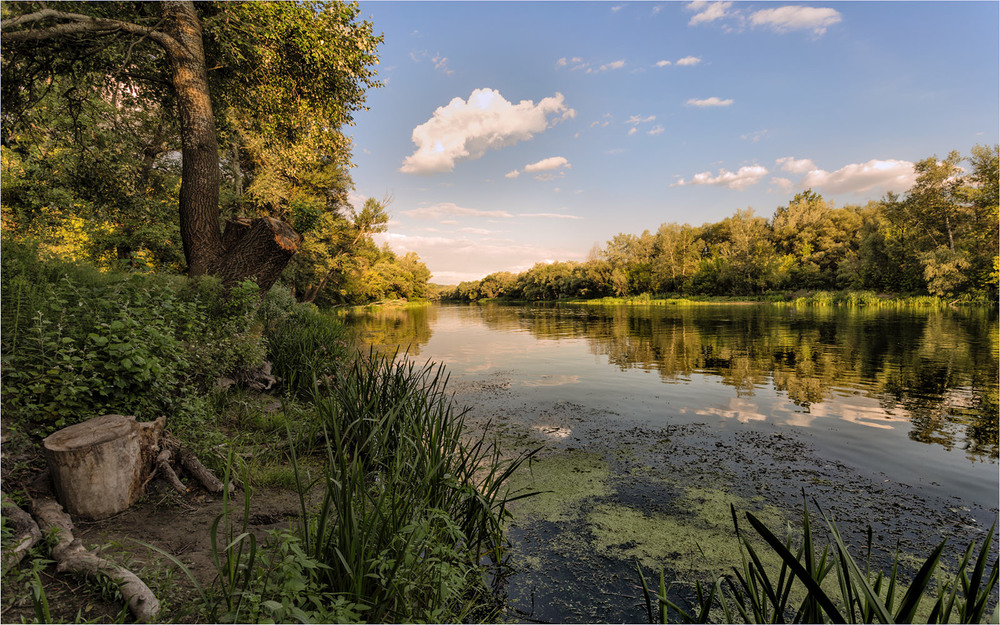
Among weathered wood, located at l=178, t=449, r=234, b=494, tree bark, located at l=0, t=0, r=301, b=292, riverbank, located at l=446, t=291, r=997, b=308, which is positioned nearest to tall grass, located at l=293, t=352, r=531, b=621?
weathered wood, located at l=178, t=449, r=234, b=494

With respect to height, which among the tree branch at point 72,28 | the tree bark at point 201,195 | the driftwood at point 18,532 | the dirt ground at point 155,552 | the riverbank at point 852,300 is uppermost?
the tree branch at point 72,28

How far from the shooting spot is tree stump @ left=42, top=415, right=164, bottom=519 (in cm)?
278

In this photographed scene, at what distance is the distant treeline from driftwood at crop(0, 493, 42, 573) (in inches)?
1891

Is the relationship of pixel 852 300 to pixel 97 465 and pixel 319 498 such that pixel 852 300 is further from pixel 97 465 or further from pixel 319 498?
pixel 97 465

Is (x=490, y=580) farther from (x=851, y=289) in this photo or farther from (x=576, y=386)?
(x=851, y=289)

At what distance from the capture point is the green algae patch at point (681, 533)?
3330mm

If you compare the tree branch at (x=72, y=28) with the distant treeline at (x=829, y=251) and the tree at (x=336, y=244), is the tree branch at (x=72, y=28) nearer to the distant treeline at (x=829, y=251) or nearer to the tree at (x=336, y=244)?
the tree at (x=336, y=244)

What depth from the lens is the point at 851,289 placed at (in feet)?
141

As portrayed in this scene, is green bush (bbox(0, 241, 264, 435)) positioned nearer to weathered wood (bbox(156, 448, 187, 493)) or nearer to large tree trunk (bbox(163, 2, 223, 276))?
weathered wood (bbox(156, 448, 187, 493))

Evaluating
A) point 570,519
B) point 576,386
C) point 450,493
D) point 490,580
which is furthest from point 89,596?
point 576,386

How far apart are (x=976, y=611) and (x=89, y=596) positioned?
3.77 meters

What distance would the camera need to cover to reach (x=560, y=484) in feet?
15.4

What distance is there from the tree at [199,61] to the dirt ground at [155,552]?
435 cm

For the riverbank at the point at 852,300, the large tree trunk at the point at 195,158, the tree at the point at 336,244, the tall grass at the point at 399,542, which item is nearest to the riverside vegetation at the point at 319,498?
the tall grass at the point at 399,542
